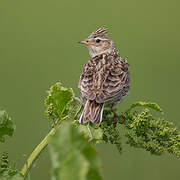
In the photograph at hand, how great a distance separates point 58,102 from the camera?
6.23 feet

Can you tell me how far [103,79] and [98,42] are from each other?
153 cm

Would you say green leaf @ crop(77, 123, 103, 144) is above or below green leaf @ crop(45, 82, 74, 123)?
below

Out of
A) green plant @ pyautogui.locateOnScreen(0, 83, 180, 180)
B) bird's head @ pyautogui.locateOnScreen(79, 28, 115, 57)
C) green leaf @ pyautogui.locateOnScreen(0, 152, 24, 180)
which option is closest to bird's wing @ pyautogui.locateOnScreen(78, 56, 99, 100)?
bird's head @ pyautogui.locateOnScreen(79, 28, 115, 57)

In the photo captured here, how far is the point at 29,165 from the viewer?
1.40 meters

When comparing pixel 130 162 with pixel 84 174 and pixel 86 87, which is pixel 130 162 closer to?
pixel 86 87

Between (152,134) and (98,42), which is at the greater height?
(98,42)

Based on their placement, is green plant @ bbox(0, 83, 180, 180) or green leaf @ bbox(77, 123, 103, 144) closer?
green plant @ bbox(0, 83, 180, 180)

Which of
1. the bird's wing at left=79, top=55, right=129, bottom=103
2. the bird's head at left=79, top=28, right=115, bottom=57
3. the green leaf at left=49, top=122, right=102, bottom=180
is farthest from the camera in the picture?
the bird's head at left=79, top=28, right=115, bottom=57

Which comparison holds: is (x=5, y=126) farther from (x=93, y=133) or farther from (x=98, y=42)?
(x=98, y=42)

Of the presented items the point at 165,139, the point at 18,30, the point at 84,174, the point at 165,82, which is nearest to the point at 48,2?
the point at 18,30

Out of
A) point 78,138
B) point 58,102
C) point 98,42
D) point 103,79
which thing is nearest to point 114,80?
point 103,79

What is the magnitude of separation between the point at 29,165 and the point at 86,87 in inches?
86.5

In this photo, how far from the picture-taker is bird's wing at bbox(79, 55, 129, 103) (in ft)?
11.3

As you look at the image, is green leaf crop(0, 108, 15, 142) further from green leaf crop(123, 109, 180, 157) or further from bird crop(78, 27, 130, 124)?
bird crop(78, 27, 130, 124)
